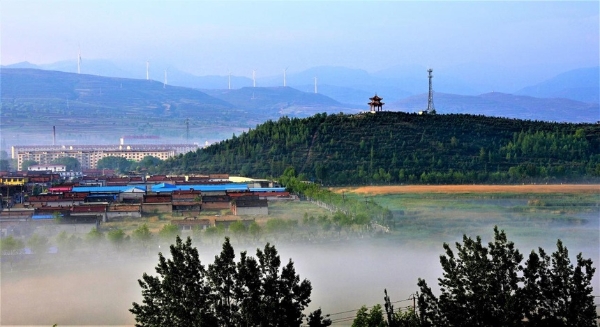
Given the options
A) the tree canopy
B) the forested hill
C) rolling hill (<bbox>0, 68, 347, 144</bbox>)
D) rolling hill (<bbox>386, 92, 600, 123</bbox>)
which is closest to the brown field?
the forested hill

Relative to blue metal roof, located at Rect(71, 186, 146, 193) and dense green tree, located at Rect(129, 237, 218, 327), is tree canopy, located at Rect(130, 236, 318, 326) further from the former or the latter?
blue metal roof, located at Rect(71, 186, 146, 193)

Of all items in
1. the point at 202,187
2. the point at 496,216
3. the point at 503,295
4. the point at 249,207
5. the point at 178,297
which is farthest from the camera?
the point at 202,187

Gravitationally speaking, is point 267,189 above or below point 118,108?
below

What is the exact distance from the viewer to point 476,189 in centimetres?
1859

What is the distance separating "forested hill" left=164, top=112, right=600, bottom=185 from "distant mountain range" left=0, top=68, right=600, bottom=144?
18617 millimetres

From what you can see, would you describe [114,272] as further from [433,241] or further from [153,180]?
[153,180]

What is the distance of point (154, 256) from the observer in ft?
38.0

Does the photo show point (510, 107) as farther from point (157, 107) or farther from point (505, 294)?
point (505, 294)

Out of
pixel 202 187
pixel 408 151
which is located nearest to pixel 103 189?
pixel 202 187

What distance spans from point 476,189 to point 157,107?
4709cm

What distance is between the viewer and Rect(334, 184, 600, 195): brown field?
18.3 metres

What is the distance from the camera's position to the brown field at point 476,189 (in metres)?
18.3

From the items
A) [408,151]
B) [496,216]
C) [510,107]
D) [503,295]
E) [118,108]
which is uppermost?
[510,107]

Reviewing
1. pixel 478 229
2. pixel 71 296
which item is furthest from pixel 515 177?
pixel 71 296
